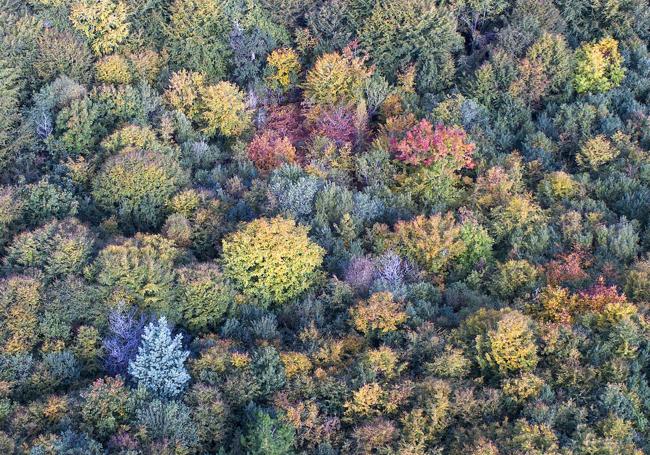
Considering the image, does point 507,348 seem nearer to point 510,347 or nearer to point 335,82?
point 510,347

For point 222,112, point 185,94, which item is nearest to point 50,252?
point 222,112

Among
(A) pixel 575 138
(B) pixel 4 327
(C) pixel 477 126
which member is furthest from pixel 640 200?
(B) pixel 4 327

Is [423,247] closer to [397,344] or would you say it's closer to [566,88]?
[397,344]

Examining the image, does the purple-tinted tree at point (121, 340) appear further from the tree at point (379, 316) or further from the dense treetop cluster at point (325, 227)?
the tree at point (379, 316)

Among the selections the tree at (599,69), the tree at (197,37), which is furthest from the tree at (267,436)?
the tree at (599,69)

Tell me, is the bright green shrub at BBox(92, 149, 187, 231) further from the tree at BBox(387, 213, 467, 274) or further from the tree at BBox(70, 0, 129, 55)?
the tree at BBox(70, 0, 129, 55)

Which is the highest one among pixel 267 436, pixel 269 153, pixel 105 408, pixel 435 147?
pixel 435 147

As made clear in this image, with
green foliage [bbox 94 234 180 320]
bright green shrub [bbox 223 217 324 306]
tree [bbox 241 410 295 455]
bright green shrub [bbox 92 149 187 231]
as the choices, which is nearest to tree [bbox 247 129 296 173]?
bright green shrub [bbox 92 149 187 231]
